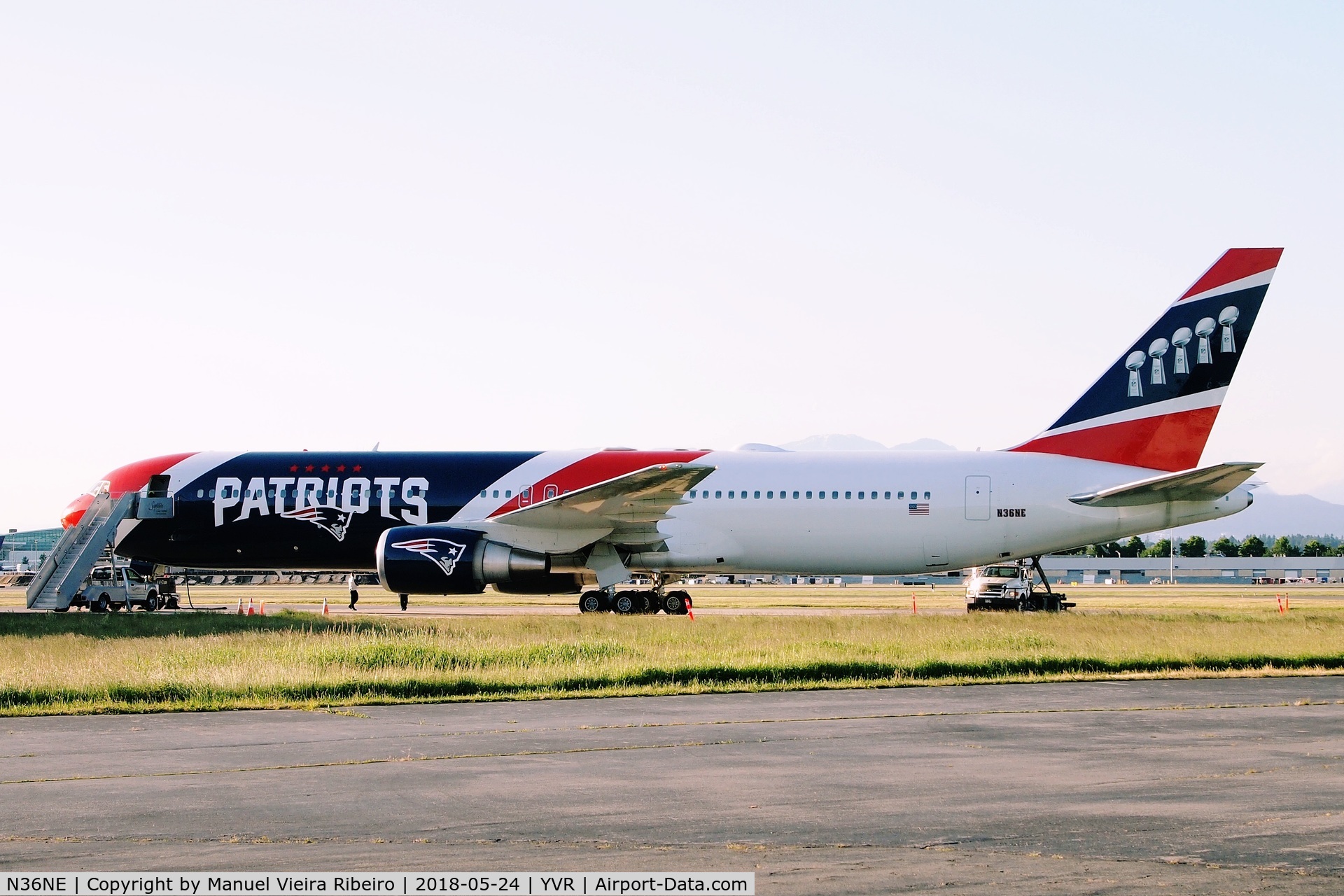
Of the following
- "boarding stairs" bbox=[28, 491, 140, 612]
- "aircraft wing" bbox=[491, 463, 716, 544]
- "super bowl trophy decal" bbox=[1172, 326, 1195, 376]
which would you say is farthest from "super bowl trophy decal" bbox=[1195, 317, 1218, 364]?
"boarding stairs" bbox=[28, 491, 140, 612]

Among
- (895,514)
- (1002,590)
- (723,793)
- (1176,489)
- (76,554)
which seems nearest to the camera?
(723,793)

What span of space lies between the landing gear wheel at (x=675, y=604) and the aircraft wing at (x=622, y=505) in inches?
74.1

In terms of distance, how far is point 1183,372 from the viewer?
99.1 ft

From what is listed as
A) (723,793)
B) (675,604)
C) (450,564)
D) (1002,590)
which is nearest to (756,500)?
(675,604)

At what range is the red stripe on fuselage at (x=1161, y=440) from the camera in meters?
30.3

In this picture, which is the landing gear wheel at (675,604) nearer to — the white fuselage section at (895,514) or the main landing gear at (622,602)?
the main landing gear at (622,602)

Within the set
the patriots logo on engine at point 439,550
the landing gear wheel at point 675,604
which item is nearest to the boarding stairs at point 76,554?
the patriots logo on engine at point 439,550

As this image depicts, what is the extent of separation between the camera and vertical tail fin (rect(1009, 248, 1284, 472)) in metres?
30.0

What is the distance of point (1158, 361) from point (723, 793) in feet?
79.5

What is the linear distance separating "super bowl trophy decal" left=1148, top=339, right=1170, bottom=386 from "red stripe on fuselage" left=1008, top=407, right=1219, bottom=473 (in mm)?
776

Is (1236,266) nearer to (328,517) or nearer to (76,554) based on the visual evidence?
(328,517)

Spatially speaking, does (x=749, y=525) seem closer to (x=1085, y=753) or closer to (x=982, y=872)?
(x=1085, y=753)

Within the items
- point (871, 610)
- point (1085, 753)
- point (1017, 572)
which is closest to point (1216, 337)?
point (1017, 572)

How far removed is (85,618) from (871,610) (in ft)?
71.0
